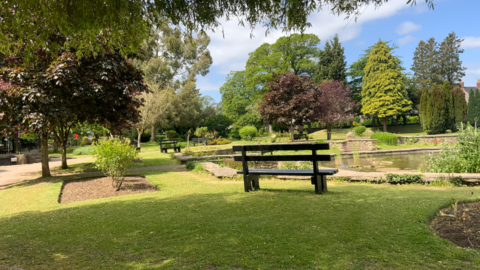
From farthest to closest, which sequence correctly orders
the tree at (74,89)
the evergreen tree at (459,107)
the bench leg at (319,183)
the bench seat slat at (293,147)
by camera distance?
the evergreen tree at (459,107) < the tree at (74,89) < the bench leg at (319,183) < the bench seat slat at (293,147)

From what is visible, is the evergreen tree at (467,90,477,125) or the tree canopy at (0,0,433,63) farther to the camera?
the evergreen tree at (467,90,477,125)

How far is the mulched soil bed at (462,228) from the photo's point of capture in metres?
2.79

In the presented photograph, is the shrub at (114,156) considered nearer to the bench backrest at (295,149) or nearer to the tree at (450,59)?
the bench backrest at (295,149)

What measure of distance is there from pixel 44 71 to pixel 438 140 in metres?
23.6

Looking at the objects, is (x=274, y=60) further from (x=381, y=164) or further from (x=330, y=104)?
(x=381, y=164)

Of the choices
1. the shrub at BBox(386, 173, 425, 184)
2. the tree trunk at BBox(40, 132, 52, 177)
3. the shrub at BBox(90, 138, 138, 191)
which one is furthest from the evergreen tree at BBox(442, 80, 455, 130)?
the tree trunk at BBox(40, 132, 52, 177)

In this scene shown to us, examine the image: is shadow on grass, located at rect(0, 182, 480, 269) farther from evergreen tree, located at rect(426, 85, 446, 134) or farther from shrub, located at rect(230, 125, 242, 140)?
evergreen tree, located at rect(426, 85, 446, 134)

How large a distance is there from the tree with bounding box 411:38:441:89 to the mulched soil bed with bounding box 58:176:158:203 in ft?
168

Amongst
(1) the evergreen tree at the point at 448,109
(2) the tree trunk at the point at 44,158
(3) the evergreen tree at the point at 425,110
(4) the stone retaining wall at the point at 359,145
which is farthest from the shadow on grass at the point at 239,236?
(1) the evergreen tree at the point at 448,109

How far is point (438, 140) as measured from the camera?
20.7 m

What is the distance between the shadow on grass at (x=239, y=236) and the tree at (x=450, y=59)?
56201 mm

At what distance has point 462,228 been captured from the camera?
3098mm

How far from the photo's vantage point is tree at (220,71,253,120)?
43.9 meters

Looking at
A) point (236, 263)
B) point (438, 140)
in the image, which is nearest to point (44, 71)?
point (236, 263)
